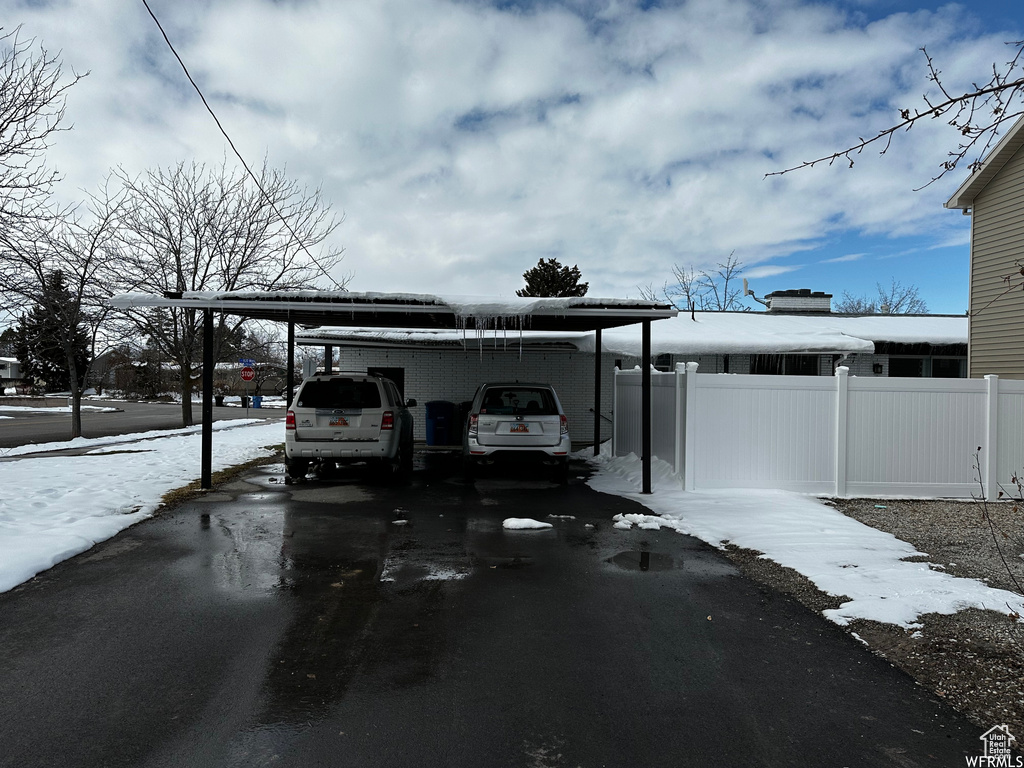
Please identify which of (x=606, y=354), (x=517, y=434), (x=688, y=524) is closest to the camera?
(x=688, y=524)

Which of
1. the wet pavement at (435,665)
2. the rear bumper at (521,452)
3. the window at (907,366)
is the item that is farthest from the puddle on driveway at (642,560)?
the window at (907,366)

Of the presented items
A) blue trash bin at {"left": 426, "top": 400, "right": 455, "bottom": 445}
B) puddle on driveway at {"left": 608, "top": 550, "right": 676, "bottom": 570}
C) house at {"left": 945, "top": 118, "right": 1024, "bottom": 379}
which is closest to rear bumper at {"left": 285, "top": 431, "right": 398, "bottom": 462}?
puddle on driveway at {"left": 608, "top": 550, "right": 676, "bottom": 570}

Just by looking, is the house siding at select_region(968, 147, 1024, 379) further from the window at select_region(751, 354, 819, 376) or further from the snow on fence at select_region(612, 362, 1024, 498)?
the window at select_region(751, 354, 819, 376)

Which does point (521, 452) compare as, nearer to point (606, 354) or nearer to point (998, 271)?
point (606, 354)

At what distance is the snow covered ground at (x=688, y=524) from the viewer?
482 centimetres

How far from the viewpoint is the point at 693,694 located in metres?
3.34

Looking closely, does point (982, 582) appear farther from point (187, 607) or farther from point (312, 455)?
point (312, 455)

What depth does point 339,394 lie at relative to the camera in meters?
9.91

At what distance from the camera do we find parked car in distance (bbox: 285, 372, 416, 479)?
9680 millimetres

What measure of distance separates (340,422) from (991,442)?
9345mm


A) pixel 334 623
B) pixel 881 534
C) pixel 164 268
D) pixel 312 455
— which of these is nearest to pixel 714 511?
pixel 881 534

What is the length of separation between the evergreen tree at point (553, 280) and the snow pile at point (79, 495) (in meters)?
28.8

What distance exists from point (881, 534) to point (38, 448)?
17.3 m

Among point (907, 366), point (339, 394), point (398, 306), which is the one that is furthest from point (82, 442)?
point (907, 366)
